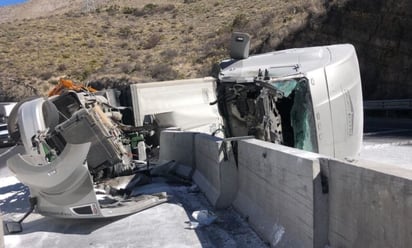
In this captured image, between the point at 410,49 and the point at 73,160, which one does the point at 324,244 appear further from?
the point at 410,49

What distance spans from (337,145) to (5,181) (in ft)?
28.9

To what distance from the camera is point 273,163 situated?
20.9ft

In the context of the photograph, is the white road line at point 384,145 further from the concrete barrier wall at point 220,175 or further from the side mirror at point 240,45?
the concrete barrier wall at point 220,175

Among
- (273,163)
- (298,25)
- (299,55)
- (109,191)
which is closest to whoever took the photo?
(273,163)

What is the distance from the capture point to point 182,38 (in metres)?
56.5

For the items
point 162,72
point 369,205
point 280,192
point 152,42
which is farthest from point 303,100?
point 152,42

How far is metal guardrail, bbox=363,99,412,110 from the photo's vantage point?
23755 mm

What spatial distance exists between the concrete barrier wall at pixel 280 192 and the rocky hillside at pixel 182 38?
20.5m

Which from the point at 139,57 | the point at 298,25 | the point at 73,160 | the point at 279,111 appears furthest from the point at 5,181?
the point at 139,57

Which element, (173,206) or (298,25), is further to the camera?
(298,25)

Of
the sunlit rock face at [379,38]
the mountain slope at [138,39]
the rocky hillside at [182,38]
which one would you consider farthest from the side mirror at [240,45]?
the mountain slope at [138,39]

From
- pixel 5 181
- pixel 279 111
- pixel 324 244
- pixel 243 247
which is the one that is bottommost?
pixel 5 181

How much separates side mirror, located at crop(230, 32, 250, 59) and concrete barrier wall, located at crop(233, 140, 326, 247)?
302 centimetres

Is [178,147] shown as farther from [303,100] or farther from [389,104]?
[389,104]
